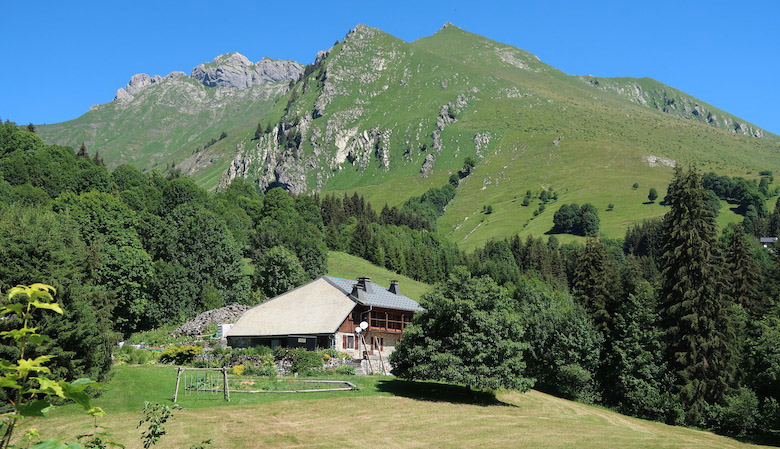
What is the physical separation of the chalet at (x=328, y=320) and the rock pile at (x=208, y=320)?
6362 mm

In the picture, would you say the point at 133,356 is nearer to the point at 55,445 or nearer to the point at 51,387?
the point at 55,445

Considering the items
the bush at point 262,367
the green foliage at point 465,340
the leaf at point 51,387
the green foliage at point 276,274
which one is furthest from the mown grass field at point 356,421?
the green foliage at point 276,274

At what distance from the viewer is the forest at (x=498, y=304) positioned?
1689 inches

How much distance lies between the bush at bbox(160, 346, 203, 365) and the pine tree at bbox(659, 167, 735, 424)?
42.1m

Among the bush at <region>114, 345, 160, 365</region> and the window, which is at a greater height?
the window

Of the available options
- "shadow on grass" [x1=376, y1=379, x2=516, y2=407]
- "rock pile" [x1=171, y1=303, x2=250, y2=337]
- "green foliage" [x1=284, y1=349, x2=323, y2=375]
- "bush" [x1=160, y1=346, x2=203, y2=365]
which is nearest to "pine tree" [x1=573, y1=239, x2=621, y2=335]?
"shadow on grass" [x1=376, y1=379, x2=516, y2=407]

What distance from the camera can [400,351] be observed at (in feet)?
154

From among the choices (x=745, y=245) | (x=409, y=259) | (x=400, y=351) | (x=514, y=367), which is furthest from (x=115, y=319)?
(x=409, y=259)

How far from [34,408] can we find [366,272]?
127225 millimetres

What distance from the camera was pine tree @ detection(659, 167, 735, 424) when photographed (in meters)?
54.6

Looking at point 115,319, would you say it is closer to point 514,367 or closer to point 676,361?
point 514,367

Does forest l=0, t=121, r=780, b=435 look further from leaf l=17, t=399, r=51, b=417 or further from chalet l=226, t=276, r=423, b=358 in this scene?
leaf l=17, t=399, r=51, b=417

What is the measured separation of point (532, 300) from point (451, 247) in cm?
10816

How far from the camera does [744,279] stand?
2931 inches
